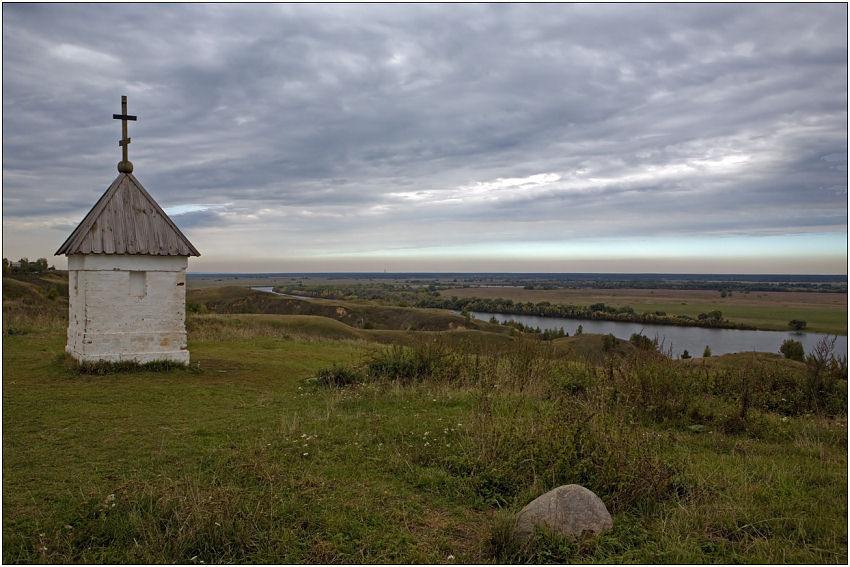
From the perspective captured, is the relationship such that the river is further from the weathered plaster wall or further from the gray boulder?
the gray boulder

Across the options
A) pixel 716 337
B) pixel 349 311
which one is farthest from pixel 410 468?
pixel 349 311

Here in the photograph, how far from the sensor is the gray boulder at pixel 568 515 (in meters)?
4.59

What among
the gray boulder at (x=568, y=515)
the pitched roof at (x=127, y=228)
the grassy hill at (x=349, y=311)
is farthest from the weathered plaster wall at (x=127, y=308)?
the grassy hill at (x=349, y=311)

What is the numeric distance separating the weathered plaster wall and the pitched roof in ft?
0.72

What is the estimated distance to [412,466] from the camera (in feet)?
20.4

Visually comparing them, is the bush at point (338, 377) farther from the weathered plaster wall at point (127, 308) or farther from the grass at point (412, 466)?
the weathered plaster wall at point (127, 308)

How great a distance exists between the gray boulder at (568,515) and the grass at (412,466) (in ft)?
0.39

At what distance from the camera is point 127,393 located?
9922 millimetres

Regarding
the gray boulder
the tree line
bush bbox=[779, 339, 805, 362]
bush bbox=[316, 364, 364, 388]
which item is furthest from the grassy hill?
the gray boulder

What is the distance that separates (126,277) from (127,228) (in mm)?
1079

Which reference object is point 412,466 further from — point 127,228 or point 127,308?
point 127,228

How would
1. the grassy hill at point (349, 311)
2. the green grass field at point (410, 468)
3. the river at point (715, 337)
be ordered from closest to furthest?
the green grass field at point (410, 468) < the river at point (715, 337) < the grassy hill at point (349, 311)

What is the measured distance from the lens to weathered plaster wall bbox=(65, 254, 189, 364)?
11445 mm

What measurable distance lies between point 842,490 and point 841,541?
1.44 m
